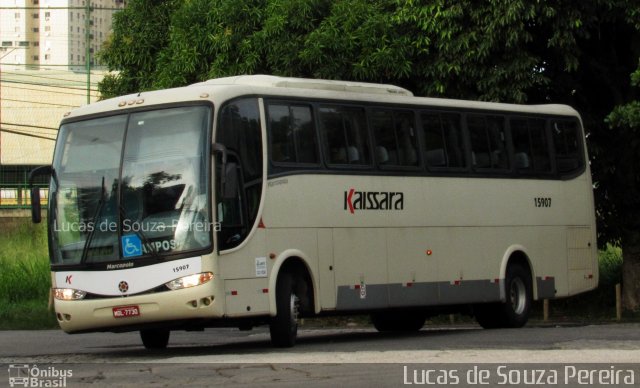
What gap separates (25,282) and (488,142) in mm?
18605

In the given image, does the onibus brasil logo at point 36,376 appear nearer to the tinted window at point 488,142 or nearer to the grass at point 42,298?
the tinted window at point 488,142

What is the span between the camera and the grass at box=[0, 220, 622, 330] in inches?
1156

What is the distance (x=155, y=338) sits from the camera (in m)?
19.1

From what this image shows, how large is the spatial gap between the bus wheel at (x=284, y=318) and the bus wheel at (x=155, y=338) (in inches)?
90.4

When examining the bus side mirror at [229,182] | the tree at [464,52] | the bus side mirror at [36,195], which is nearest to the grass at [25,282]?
the tree at [464,52]

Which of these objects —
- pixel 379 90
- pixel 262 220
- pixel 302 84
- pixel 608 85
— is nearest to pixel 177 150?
pixel 262 220

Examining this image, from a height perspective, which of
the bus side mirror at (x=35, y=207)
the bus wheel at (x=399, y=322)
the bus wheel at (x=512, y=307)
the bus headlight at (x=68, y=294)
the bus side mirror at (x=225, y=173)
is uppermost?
the bus side mirror at (x=225, y=173)

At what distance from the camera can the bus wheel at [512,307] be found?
2245cm

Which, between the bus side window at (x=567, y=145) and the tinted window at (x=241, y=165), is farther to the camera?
the bus side window at (x=567, y=145)

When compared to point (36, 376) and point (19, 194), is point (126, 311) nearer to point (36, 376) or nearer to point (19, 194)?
point (36, 376)

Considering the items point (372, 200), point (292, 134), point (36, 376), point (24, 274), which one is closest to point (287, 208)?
point (292, 134)

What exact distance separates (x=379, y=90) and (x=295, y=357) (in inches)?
252

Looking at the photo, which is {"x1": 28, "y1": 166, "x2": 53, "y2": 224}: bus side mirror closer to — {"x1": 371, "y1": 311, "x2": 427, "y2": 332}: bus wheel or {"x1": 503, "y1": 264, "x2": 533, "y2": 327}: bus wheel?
{"x1": 371, "y1": 311, "x2": 427, "y2": 332}: bus wheel

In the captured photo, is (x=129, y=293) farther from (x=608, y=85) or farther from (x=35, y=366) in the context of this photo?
(x=608, y=85)
